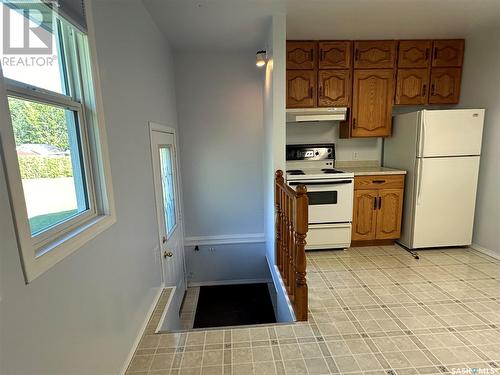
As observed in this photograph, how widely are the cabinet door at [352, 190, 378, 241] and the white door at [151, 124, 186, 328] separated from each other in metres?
2.28

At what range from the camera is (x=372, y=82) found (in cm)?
334

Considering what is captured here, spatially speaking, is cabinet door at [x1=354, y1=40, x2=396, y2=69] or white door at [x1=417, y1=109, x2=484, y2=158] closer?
white door at [x1=417, y1=109, x2=484, y2=158]

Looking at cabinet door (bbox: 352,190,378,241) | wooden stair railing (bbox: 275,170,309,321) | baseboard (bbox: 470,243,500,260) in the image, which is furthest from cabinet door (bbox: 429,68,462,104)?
wooden stair railing (bbox: 275,170,309,321)

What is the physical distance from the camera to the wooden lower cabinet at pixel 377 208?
329 cm

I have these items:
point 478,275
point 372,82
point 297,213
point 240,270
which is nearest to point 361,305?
point 297,213

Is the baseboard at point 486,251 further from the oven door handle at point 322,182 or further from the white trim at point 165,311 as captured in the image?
the white trim at point 165,311

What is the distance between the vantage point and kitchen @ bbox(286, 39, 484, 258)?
10.1ft

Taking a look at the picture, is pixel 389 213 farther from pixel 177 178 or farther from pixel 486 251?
pixel 177 178

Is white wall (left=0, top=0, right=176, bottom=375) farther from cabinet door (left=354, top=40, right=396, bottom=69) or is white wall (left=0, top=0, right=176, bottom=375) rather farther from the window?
cabinet door (left=354, top=40, right=396, bottom=69)

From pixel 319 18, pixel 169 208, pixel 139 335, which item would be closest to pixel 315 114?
pixel 319 18

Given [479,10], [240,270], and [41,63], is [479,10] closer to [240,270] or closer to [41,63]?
[41,63]

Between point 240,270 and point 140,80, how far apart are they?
3.00 m

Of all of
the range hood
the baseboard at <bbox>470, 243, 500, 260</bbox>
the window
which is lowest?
the baseboard at <bbox>470, 243, 500, 260</bbox>

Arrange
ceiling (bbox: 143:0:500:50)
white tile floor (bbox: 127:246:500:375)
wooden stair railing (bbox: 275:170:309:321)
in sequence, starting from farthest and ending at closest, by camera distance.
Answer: ceiling (bbox: 143:0:500:50) → wooden stair railing (bbox: 275:170:309:321) → white tile floor (bbox: 127:246:500:375)
